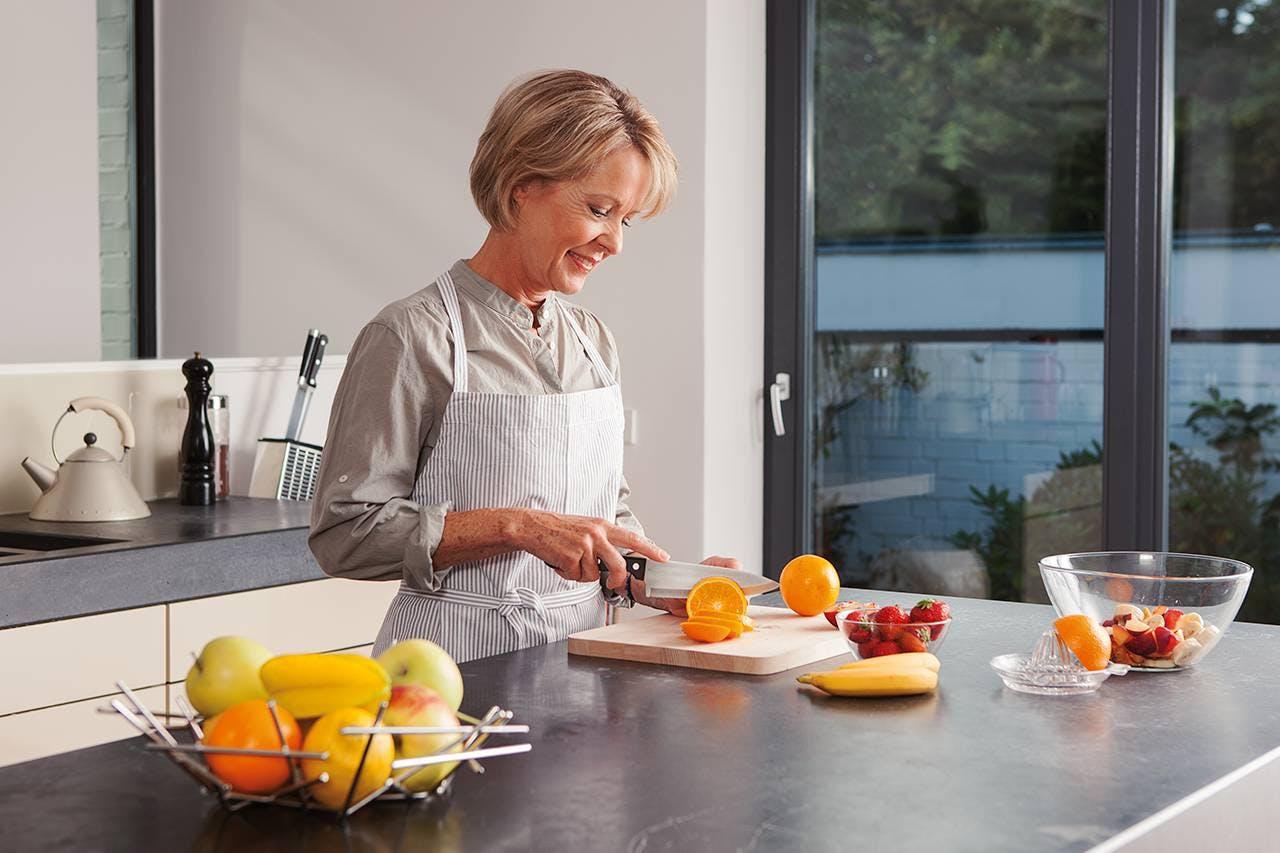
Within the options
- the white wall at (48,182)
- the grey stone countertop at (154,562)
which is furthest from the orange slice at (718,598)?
the white wall at (48,182)

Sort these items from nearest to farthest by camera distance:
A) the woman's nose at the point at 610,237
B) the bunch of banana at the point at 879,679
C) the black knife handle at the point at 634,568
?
the bunch of banana at the point at 879,679 < the black knife handle at the point at 634,568 < the woman's nose at the point at 610,237

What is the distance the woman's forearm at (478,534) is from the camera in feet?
6.23

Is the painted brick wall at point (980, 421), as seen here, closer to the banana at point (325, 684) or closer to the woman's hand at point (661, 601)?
the woman's hand at point (661, 601)

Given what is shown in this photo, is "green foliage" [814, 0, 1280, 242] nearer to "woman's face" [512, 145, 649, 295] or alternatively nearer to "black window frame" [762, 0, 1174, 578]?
"black window frame" [762, 0, 1174, 578]

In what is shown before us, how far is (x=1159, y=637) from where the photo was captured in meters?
1.76

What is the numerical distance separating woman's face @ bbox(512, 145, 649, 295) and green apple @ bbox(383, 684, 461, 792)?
971 millimetres

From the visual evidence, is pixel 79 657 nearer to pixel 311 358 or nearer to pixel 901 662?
pixel 311 358

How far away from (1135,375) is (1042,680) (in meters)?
2.06

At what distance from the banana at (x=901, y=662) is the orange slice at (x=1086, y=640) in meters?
0.14

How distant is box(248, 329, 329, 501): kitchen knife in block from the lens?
359 centimetres

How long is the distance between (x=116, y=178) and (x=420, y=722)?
158 inches

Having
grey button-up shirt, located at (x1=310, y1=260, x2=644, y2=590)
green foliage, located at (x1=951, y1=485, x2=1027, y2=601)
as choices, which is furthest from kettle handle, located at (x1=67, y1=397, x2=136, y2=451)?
green foliage, located at (x1=951, y1=485, x2=1027, y2=601)

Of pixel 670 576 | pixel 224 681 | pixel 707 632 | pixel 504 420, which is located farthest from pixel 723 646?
pixel 224 681

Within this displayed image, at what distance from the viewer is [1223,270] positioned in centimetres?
348
